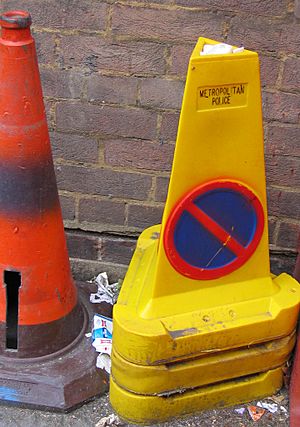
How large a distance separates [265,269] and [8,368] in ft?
3.44

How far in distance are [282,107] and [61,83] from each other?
3.02 ft

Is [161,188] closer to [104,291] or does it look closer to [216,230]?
[104,291]

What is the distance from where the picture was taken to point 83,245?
323cm

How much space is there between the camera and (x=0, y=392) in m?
2.60

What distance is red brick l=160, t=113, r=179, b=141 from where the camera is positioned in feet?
9.48

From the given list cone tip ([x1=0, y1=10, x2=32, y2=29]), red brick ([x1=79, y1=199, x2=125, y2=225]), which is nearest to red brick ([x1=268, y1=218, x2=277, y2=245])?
red brick ([x1=79, y1=199, x2=125, y2=225])

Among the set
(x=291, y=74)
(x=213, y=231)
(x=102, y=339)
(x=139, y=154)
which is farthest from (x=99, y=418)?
(x=291, y=74)

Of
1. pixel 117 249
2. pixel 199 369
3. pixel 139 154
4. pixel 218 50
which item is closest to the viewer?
pixel 218 50

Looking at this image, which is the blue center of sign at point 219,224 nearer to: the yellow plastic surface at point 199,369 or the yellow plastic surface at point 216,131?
the yellow plastic surface at point 216,131

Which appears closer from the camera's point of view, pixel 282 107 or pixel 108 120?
pixel 282 107

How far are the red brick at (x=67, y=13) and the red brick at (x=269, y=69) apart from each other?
66cm

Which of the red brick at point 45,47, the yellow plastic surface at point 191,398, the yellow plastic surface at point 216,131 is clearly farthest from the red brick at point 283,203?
the red brick at point 45,47

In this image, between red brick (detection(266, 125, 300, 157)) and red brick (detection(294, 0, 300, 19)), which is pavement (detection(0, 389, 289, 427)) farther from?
red brick (detection(294, 0, 300, 19))

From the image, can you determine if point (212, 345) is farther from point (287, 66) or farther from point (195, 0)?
point (195, 0)
